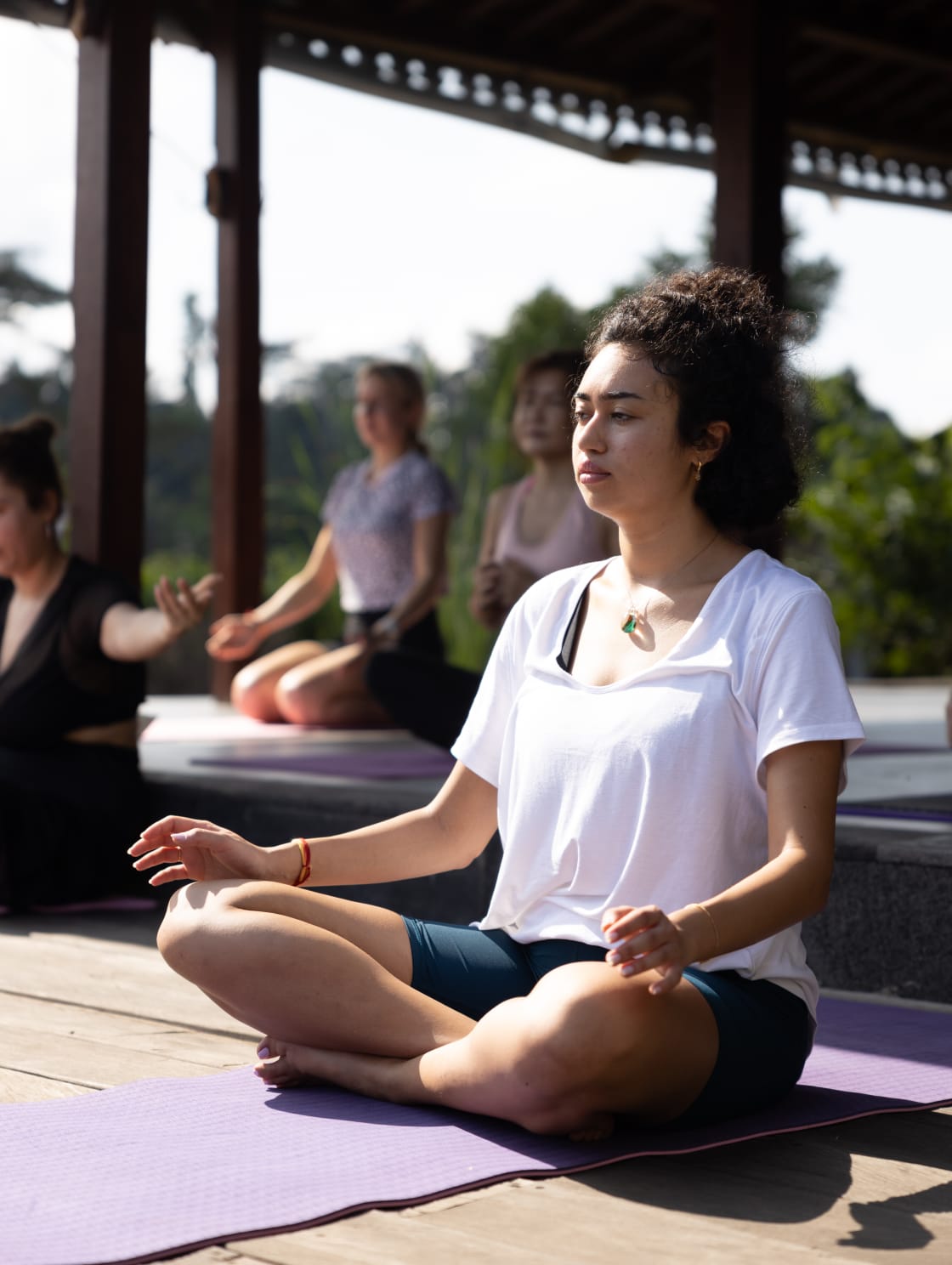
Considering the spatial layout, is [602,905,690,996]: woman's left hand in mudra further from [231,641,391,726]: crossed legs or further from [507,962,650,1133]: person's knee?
[231,641,391,726]: crossed legs

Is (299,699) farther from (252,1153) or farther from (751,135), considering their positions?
(252,1153)

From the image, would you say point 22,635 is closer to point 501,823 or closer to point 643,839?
point 501,823

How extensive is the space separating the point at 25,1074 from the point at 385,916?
51 cm

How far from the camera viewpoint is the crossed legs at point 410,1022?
180 centimetres

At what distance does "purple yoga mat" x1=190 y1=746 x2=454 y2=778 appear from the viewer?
4.12 m

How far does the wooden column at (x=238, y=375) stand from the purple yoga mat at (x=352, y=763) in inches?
74.5

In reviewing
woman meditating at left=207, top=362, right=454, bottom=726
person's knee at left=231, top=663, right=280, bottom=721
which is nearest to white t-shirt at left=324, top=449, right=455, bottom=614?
woman meditating at left=207, top=362, right=454, bottom=726

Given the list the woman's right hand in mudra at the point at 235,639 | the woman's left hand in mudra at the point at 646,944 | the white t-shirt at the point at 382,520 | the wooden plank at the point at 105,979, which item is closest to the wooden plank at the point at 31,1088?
the wooden plank at the point at 105,979

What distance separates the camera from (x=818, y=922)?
293 cm

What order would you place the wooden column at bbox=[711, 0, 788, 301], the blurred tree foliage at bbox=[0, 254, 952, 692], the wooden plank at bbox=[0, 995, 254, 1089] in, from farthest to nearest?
the blurred tree foliage at bbox=[0, 254, 952, 692] < the wooden column at bbox=[711, 0, 788, 301] < the wooden plank at bbox=[0, 995, 254, 1089]

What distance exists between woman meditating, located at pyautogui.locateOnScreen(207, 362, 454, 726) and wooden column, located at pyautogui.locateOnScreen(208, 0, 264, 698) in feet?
2.50

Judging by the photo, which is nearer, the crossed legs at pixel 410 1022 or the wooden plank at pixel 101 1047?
the crossed legs at pixel 410 1022

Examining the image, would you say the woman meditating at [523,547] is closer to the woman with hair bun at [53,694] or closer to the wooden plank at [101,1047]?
the woman with hair bun at [53,694]

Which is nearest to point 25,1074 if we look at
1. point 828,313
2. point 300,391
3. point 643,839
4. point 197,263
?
point 643,839
